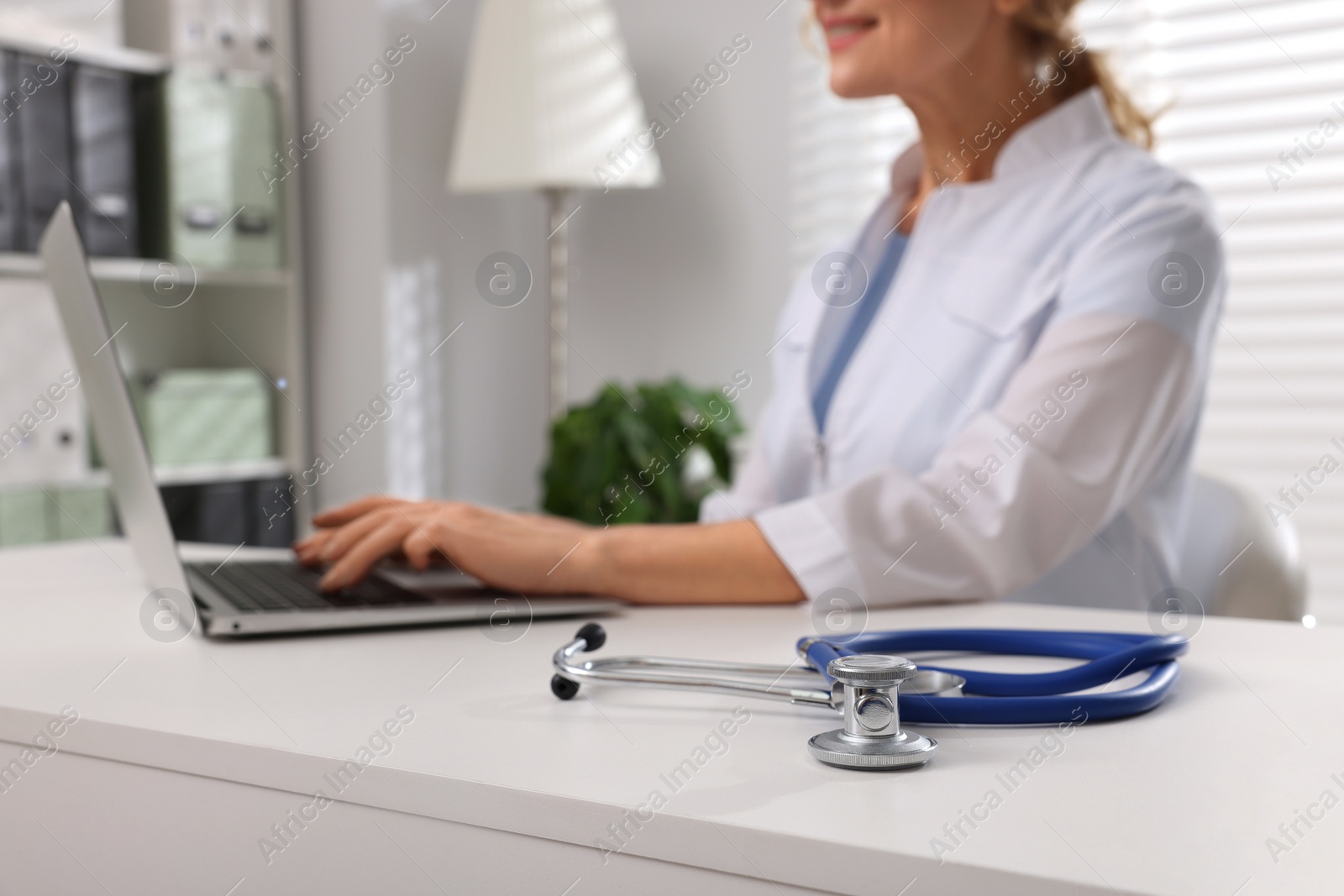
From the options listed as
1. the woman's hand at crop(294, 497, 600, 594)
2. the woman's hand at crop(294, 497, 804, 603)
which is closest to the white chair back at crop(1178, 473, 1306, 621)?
the woman's hand at crop(294, 497, 804, 603)

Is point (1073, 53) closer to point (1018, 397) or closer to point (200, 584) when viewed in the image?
point (1018, 397)

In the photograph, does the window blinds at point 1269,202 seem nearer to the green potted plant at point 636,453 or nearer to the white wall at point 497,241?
the white wall at point 497,241

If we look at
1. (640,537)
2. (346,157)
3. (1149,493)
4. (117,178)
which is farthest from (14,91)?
(1149,493)

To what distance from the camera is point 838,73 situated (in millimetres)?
1136

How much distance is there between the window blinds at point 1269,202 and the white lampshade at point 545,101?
1.55ft

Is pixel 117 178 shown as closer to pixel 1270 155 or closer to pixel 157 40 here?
pixel 157 40

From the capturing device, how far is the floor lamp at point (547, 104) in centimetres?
234

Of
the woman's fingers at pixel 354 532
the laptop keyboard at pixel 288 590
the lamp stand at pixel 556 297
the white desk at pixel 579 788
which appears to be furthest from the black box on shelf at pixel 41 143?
the white desk at pixel 579 788

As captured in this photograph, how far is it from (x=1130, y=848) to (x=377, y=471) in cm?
249

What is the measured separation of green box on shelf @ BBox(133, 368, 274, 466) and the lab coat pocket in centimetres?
173

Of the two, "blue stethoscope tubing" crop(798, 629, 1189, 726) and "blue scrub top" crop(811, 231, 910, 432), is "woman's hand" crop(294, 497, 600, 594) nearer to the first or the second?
"blue stethoscope tubing" crop(798, 629, 1189, 726)

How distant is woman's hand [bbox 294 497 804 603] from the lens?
77 centimetres

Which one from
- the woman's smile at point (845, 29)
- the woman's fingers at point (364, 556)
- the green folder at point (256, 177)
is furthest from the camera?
the green folder at point (256, 177)

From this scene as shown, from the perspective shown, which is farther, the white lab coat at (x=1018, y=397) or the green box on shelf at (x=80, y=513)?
the green box on shelf at (x=80, y=513)
